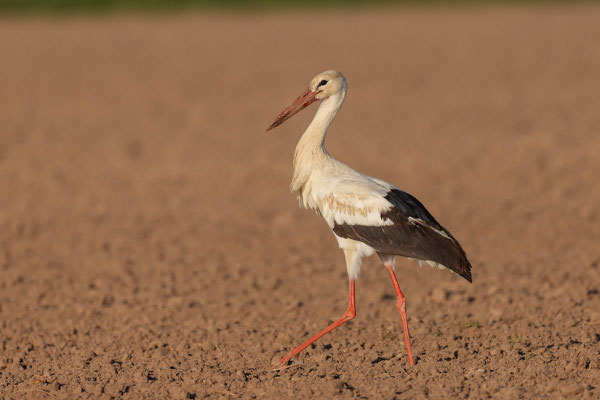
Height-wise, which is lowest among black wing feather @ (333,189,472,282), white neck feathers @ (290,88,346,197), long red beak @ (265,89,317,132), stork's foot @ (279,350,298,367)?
stork's foot @ (279,350,298,367)

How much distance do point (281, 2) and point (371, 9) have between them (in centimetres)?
343

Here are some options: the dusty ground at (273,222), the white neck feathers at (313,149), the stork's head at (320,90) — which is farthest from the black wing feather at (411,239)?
the stork's head at (320,90)

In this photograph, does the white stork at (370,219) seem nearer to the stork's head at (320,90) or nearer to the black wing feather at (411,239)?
the black wing feather at (411,239)

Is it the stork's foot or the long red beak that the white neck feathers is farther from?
the stork's foot

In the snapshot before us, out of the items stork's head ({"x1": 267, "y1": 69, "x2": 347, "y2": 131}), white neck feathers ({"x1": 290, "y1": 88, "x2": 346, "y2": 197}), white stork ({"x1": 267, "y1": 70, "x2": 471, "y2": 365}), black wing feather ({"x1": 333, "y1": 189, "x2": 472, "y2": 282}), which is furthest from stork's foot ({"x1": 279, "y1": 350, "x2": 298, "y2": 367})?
stork's head ({"x1": 267, "y1": 69, "x2": 347, "y2": 131})

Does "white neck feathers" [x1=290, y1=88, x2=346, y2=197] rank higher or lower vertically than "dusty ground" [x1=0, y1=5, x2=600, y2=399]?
higher

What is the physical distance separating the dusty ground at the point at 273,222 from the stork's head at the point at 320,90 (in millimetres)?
1498

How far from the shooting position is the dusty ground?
553 centimetres

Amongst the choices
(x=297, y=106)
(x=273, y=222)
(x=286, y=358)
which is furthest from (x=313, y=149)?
(x=273, y=222)

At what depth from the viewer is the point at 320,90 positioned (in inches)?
230

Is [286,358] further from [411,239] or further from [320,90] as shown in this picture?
[320,90]

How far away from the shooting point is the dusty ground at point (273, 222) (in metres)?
5.53

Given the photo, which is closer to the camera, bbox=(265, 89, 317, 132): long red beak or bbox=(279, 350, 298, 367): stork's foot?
bbox=(279, 350, 298, 367): stork's foot

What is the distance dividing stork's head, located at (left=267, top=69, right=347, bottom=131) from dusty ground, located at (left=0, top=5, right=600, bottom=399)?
150 centimetres
